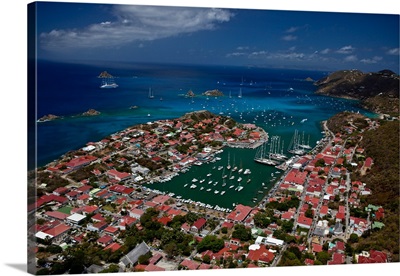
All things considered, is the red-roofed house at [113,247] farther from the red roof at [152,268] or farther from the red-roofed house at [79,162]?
the red-roofed house at [79,162]

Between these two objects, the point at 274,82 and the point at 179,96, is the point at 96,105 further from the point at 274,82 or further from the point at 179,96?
the point at 274,82

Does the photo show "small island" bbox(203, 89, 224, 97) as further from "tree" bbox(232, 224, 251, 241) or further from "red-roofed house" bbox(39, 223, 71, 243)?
"red-roofed house" bbox(39, 223, 71, 243)

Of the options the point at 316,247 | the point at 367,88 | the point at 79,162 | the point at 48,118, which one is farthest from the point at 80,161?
the point at 367,88

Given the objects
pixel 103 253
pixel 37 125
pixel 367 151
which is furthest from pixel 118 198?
pixel 367 151

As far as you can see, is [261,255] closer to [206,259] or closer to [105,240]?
[206,259]

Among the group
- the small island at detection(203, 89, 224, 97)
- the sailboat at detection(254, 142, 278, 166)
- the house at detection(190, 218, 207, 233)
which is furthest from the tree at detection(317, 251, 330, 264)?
the sailboat at detection(254, 142, 278, 166)

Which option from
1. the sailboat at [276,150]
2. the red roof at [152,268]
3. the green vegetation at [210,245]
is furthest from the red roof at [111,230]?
the sailboat at [276,150]
